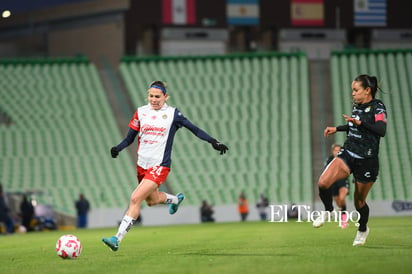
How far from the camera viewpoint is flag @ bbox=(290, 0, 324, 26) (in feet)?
160

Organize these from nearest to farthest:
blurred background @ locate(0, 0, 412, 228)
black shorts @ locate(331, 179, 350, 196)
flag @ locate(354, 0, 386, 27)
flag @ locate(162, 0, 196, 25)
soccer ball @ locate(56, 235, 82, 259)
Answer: soccer ball @ locate(56, 235, 82, 259), black shorts @ locate(331, 179, 350, 196), blurred background @ locate(0, 0, 412, 228), flag @ locate(162, 0, 196, 25), flag @ locate(354, 0, 386, 27)

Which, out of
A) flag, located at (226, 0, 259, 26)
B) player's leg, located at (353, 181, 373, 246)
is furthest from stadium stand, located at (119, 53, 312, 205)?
player's leg, located at (353, 181, 373, 246)

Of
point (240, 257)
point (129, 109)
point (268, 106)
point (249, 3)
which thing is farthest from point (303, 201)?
point (240, 257)

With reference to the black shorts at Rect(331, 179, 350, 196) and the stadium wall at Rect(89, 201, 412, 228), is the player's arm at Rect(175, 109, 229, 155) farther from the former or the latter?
the stadium wall at Rect(89, 201, 412, 228)

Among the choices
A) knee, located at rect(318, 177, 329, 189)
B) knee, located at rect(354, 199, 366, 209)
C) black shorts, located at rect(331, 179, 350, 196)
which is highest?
knee, located at rect(318, 177, 329, 189)

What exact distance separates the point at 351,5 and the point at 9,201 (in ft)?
73.1

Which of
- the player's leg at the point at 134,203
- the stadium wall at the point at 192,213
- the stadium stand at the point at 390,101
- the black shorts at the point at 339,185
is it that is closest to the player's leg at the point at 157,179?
the player's leg at the point at 134,203

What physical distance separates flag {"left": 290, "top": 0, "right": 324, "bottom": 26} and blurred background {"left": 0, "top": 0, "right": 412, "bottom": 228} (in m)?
0.05

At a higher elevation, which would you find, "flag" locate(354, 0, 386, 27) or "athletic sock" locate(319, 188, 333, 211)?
"flag" locate(354, 0, 386, 27)

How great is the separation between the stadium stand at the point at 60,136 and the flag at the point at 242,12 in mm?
7864

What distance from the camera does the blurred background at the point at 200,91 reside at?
130 feet

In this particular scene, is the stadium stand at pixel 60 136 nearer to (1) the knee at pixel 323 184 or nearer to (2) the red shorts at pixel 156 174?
(2) the red shorts at pixel 156 174

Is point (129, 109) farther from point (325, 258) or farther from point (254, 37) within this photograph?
point (325, 258)

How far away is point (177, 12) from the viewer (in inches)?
1889
